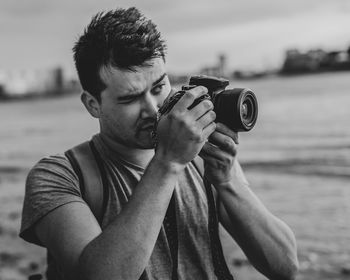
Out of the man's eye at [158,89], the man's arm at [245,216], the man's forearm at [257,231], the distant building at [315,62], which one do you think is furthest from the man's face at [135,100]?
the distant building at [315,62]

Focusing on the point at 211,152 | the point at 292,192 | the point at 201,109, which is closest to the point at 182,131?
the point at 201,109

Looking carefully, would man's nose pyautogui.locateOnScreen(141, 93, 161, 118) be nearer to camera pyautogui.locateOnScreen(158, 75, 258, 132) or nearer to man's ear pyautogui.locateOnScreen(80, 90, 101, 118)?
Answer: camera pyautogui.locateOnScreen(158, 75, 258, 132)

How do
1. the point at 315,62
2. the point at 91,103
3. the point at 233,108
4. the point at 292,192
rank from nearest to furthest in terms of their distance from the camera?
the point at 233,108 → the point at 91,103 → the point at 292,192 → the point at 315,62

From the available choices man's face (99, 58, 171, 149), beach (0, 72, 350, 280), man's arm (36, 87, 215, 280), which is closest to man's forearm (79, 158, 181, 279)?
man's arm (36, 87, 215, 280)

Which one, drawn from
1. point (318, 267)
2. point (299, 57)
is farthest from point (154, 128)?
point (299, 57)

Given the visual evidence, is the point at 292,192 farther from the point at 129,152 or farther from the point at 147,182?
the point at 147,182

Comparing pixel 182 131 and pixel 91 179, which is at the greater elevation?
pixel 182 131

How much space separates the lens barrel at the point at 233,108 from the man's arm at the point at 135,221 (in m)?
0.09

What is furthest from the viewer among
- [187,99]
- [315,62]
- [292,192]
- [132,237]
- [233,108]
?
[315,62]

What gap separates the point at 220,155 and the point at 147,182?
1.14 feet

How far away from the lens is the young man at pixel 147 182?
1766 millimetres

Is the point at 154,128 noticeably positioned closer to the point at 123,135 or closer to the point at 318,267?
the point at 123,135

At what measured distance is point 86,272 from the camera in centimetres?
169

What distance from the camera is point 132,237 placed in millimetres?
1695
